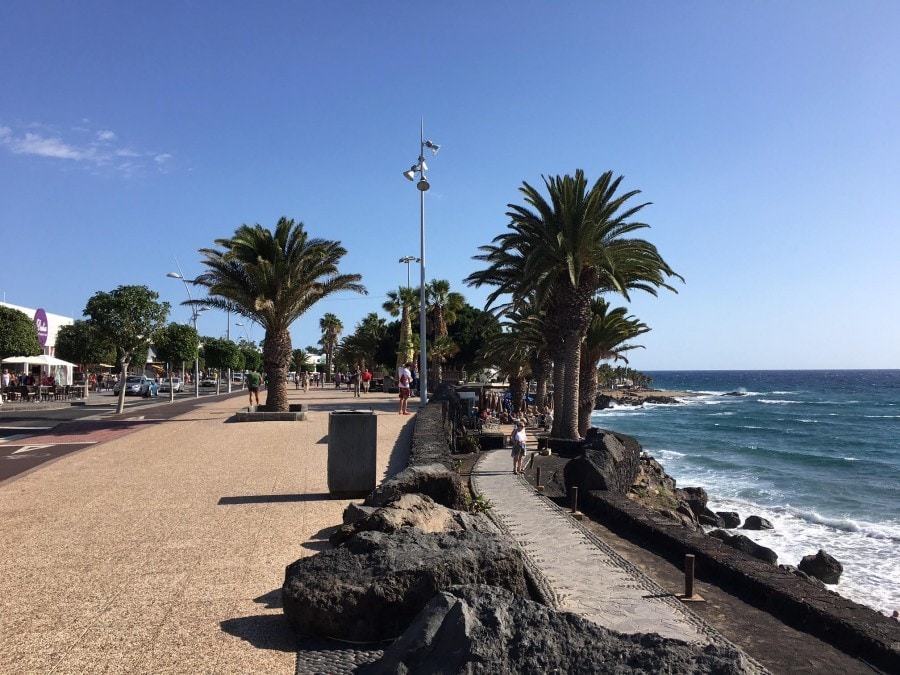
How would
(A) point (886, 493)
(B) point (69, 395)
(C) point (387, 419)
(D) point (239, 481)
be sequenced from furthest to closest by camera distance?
1. (B) point (69, 395)
2. (A) point (886, 493)
3. (C) point (387, 419)
4. (D) point (239, 481)

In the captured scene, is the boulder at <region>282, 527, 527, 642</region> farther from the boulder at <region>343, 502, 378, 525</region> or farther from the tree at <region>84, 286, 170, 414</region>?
the tree at <region>84, 286, 170, 414</region>

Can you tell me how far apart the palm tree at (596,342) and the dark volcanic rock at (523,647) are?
20.2 meters

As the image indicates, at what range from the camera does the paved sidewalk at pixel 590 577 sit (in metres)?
5.73

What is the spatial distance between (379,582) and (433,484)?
12.1 feet

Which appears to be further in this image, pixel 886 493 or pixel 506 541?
pixel 886 493

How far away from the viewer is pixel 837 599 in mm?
6598

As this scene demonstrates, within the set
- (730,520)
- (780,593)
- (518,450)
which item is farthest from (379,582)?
(730,520)

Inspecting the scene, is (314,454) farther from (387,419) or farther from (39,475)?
(387,419)

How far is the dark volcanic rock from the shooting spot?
3119mm

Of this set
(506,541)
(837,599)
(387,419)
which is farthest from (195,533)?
(387,419)

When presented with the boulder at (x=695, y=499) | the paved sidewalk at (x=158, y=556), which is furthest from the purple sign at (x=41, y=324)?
the boulder at (x=695, y=499)

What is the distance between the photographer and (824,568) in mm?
15320

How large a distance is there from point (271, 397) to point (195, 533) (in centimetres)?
1403

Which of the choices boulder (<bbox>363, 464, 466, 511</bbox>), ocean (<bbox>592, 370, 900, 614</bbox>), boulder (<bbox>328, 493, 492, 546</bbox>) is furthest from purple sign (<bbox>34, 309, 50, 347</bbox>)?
boulder (<bbox>328, 493, 492, 546</bbox>)
